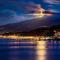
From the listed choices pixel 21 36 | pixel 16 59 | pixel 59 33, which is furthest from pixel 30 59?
pixel 21 36

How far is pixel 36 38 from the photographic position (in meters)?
147

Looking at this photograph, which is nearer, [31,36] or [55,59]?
[55,59]

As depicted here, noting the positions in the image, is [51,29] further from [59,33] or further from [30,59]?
[30,59]

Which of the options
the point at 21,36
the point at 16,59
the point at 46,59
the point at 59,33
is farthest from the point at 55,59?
the point at 21,36

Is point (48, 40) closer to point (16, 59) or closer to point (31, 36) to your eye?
point (31, 36)

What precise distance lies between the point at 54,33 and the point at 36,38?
8.70m

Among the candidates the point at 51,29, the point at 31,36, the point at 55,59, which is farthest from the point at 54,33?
the point at 55,59

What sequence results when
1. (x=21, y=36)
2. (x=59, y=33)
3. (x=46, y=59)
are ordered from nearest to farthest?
1. (x=46, y=59)
2. (x=59, y=33)
3. (x=21, y=36)

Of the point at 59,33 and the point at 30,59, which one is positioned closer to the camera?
the point at 30,59

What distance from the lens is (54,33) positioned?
14188 cm

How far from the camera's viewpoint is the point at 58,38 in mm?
141500

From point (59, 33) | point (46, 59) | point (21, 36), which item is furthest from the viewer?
point (21, 36)

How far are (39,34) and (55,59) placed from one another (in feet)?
325

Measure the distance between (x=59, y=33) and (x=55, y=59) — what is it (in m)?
96.1
